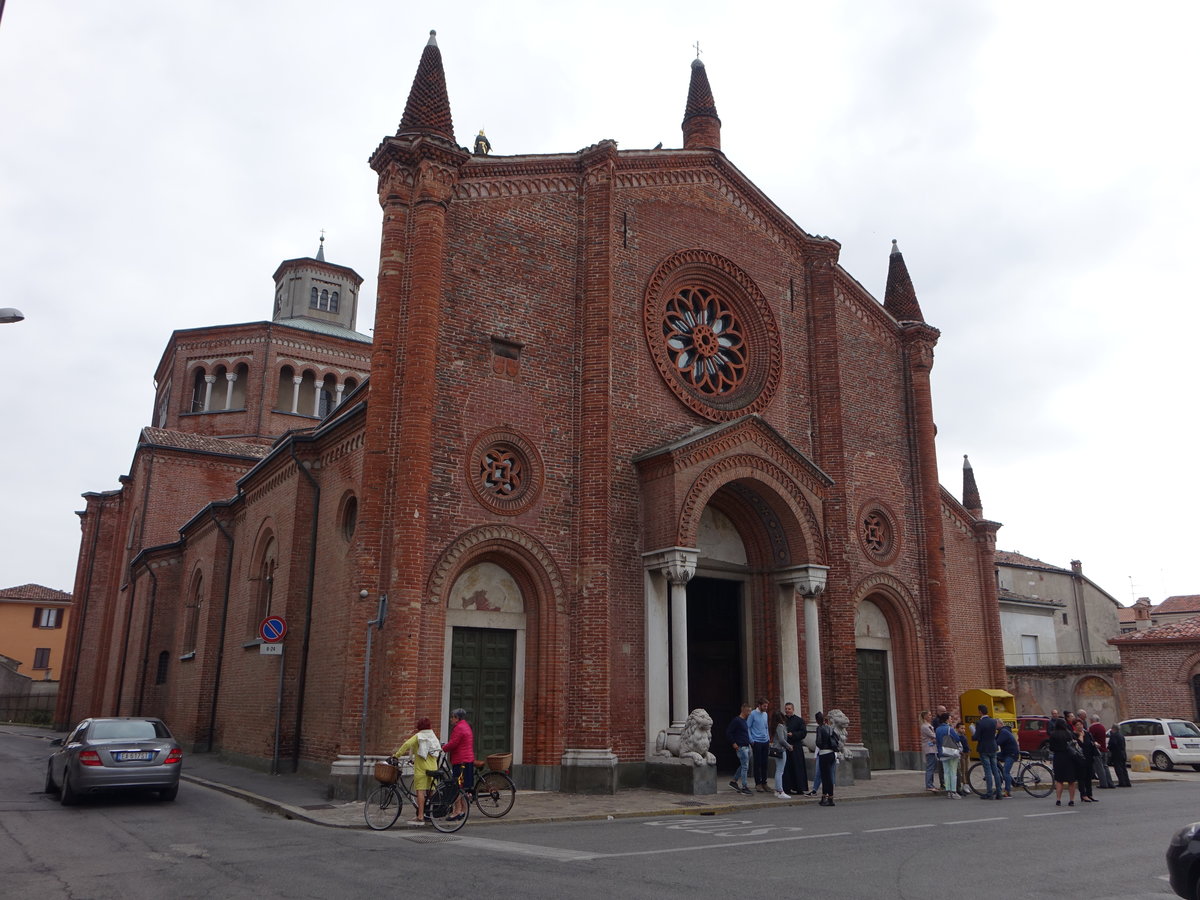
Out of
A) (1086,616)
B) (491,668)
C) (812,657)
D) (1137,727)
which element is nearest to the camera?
(491,668)

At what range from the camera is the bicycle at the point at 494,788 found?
42.8 ft

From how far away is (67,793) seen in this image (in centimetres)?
1405

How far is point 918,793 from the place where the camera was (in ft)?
57.0

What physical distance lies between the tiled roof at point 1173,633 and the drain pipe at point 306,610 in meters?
28.1

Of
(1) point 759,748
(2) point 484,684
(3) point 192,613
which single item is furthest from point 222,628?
(1) point 759,748

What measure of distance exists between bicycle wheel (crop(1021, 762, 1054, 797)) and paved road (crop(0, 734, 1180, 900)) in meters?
3.50

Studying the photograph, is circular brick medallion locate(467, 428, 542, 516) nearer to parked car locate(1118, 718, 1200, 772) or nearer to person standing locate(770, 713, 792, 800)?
person standing locate(770, 713, 792, 800)

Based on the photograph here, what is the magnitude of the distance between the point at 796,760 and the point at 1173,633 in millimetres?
Answer: 21761

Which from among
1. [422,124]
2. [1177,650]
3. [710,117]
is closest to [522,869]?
[422,124]

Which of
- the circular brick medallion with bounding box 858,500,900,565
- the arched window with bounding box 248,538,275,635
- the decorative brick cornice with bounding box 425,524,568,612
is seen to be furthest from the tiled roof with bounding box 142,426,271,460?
the circular brick medallion with bounding box 858,500,900,565

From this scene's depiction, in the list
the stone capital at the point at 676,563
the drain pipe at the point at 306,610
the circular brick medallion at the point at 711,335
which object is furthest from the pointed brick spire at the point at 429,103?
the stone capital at the point at 676,563

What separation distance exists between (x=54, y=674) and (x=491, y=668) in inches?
2366

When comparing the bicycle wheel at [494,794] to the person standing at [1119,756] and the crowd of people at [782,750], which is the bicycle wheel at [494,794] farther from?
the person standing at [1119,756]

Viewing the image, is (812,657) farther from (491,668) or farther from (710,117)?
(710,117)
